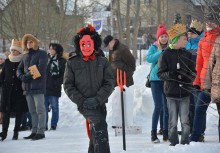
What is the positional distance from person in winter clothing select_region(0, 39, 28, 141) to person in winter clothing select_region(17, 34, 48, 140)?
0.23 meters

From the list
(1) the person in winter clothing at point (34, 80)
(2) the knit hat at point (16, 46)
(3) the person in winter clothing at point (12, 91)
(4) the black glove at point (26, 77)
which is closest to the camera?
(4) the black glove at point (26, 77)

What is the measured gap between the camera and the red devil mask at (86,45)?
662cm

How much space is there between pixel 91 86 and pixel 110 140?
8.86 ft

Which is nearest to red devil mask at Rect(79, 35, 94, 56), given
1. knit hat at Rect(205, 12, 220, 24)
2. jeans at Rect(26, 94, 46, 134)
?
knit hat at Rect(205, 12, 220, 24)

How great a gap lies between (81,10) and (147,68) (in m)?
15.2

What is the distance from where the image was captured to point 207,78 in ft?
21.8

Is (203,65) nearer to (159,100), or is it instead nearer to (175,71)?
(175,71)

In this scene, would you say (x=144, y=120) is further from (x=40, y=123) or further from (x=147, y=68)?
(x=147, y=68)

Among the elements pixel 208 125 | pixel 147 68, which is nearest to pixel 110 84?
pixel 208 125

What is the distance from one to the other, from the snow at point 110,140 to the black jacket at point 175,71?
90 cm

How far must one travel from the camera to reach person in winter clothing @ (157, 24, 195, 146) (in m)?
7.42

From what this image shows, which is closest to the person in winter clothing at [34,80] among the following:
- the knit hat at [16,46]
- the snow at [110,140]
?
the knit hat at [16,46]

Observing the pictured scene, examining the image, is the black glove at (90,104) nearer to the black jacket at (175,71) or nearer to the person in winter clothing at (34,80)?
the black jacket at (175,71)

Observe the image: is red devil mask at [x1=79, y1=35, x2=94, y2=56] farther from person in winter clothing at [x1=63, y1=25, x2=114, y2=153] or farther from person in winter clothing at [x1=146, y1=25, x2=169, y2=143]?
person in winter clothing at [x1=146, y1=25, x2=169, y2=143]
